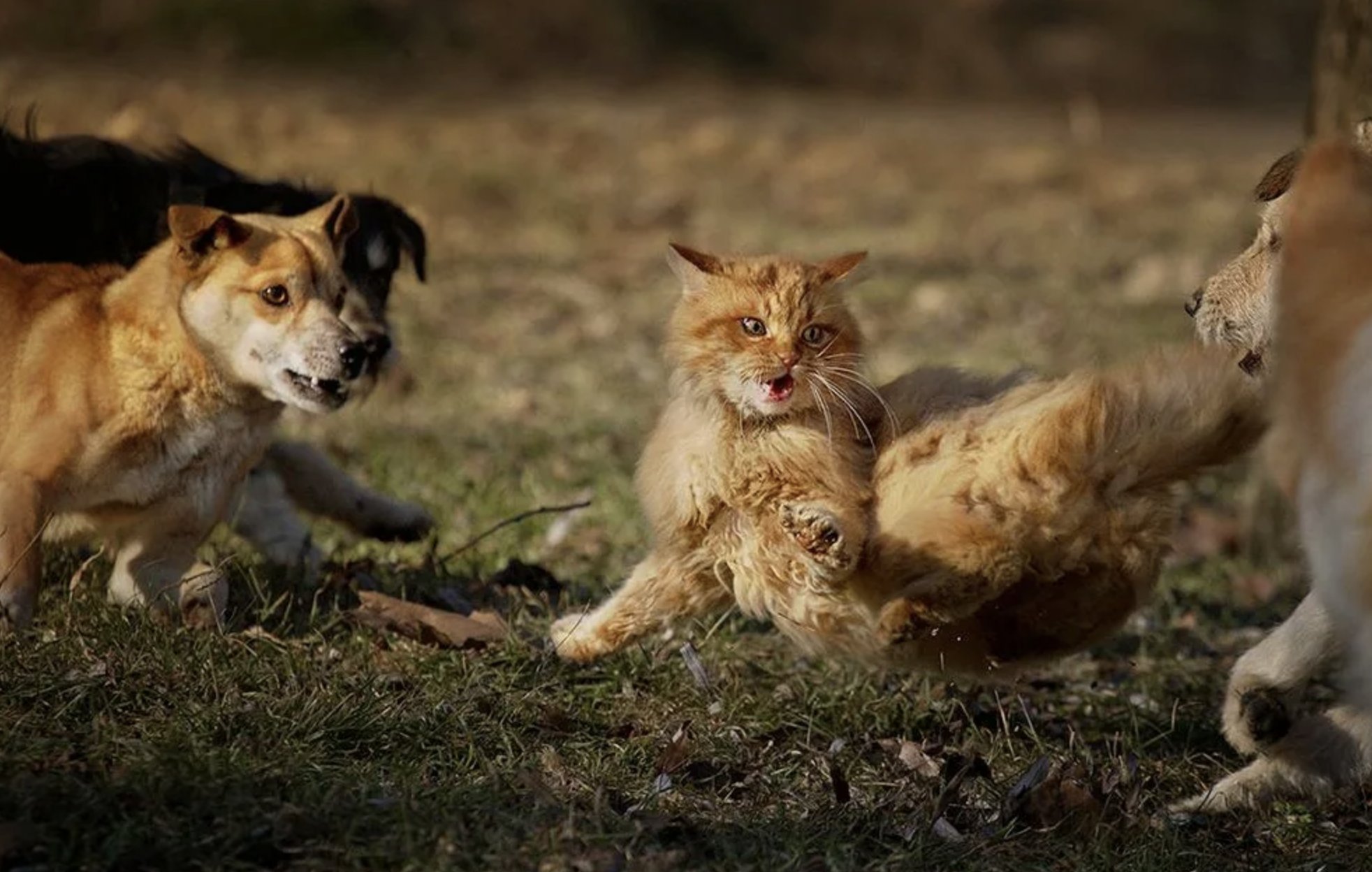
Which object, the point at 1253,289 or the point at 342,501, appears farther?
the point at 342,501

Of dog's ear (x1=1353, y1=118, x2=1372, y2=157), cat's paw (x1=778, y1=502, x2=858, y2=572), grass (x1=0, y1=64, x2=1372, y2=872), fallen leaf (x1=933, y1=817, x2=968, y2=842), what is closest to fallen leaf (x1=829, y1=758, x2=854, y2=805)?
grass (x1=0, y1=64, x2=1372, y2=872)

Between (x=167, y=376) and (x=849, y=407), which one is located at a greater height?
(x=849, y=407)

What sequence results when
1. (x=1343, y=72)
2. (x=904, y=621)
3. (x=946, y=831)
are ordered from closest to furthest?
(x=946, y=831), (x=904, y=621), (x=1343, y=72)

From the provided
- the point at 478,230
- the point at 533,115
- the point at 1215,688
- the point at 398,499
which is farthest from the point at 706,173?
the point at 1215,688

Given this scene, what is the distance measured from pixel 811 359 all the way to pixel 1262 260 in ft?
4.62

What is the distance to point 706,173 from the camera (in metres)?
16.5

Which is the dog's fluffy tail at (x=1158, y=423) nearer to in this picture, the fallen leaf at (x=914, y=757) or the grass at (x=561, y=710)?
the grass at (x=561, y=710)

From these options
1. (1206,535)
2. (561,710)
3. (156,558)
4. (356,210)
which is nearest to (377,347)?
(356,210)

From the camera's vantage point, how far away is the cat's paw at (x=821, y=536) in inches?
175

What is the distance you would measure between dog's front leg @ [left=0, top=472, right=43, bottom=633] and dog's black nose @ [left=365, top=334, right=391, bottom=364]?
102cm

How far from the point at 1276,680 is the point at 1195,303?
1.07 m

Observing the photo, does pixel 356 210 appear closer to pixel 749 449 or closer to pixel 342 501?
pixel 342 501

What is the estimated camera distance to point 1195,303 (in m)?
5.37

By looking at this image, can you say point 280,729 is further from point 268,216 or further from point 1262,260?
point 1262,260
